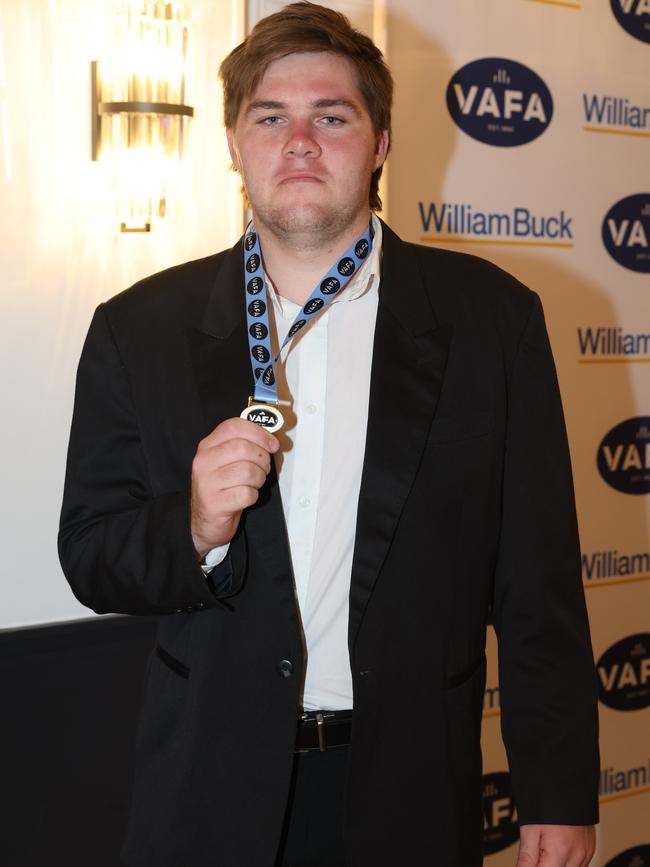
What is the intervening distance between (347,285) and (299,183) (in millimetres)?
194

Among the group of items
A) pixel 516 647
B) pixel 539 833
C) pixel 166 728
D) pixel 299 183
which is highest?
pixel 299 183

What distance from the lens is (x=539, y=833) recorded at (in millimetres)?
1716

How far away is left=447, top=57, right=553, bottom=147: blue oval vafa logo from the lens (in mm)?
3080

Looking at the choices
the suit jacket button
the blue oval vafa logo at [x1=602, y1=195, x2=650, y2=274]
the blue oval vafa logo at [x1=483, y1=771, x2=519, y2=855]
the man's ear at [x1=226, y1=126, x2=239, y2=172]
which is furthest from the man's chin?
the blue oval vafa logo at [x1=483, y1=771, x2=519, y2=855]

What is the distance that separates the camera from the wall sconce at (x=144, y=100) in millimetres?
2527

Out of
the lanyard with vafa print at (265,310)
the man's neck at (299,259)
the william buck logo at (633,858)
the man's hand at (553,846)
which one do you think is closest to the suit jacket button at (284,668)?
the lanyard with vafa print at (265,310)

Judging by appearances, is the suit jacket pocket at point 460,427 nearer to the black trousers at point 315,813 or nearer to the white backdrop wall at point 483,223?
the black trousers at point 315,813

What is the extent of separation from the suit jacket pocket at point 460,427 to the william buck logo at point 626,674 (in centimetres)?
207

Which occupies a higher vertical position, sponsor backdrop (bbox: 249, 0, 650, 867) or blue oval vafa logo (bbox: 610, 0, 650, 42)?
blue oval vafa logo (bbox: 610, 0, 650, 42)

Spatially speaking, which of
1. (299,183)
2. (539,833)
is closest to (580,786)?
(539,833)

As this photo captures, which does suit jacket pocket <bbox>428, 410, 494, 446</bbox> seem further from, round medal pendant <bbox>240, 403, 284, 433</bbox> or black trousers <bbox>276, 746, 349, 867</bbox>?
black trousers <bbox>276, 746, 349, 867</bbox>

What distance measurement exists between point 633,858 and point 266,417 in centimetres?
287

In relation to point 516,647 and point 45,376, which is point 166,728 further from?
point 45,376

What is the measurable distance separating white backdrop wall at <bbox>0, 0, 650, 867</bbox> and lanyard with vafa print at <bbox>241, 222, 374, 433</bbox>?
1.01m
